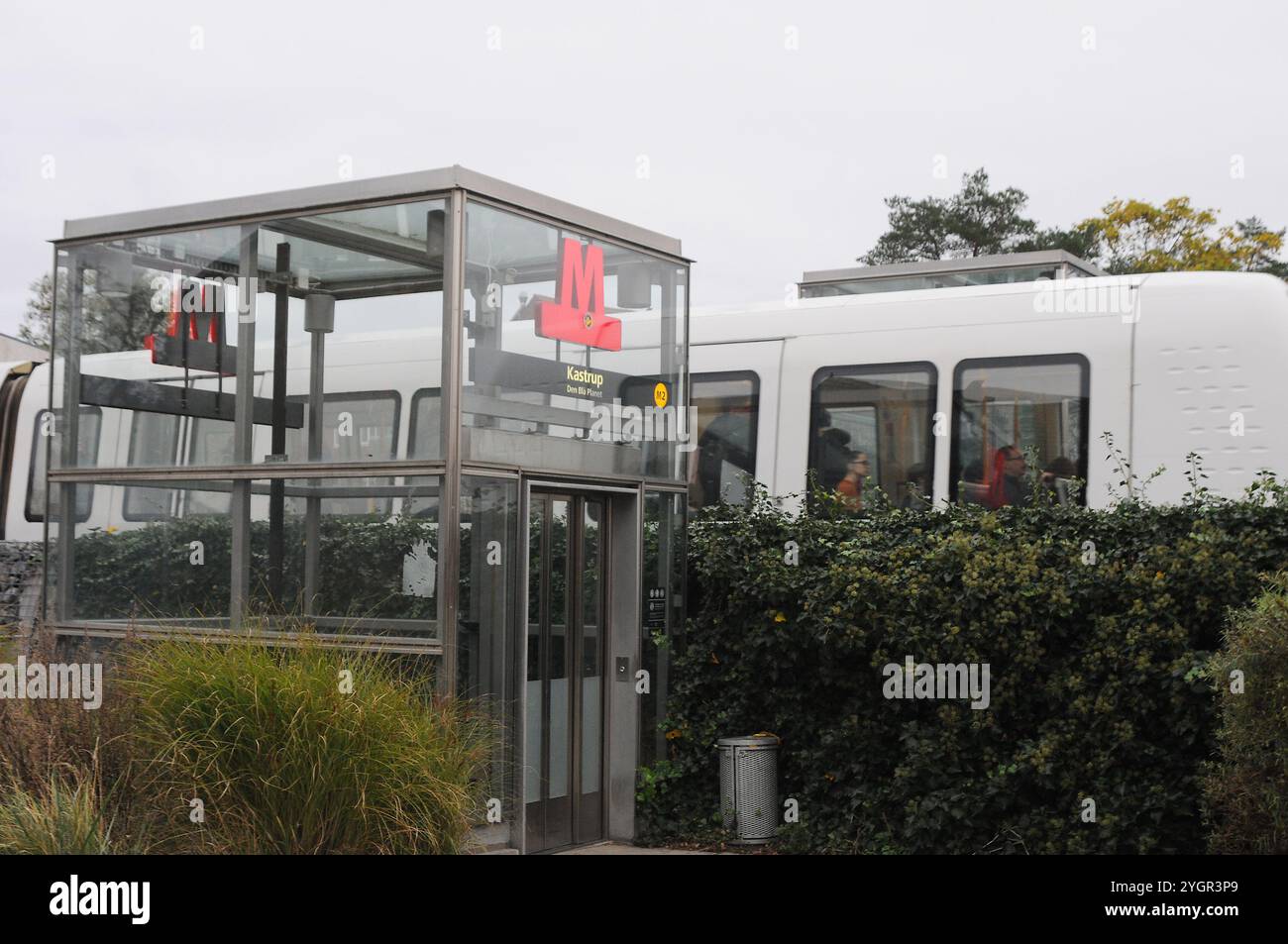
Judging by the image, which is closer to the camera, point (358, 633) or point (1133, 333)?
point (358, 633)

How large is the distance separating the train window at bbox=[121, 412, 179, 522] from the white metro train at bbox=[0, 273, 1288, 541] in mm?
13

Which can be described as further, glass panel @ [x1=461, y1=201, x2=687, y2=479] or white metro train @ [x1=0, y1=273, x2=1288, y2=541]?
white metro train @ [x1=0, y1=273, x2=1288, y2=541]

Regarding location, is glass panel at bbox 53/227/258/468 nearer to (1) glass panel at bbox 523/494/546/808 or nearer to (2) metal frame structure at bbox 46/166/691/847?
(2) metal frame structure at bbox 46/166/691/847

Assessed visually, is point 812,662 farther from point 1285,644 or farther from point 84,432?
point 84,432

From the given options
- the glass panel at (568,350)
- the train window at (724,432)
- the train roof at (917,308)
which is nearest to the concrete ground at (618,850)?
the glass panel at (568,350)

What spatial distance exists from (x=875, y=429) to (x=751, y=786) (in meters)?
3.35

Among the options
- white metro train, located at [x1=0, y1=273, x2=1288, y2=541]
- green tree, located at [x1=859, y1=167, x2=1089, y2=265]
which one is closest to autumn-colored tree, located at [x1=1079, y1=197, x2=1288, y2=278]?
green tree, located at [x1=859, y1=167, x2=1089, y2=265]

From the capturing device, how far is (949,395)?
1158cm

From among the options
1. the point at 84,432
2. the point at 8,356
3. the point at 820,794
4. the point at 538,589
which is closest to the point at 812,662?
the point at 820,794

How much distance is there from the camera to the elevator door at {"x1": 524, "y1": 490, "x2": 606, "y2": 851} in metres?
9.22

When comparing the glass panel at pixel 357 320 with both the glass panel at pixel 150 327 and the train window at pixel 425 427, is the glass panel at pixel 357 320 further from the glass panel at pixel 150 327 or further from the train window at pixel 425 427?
the glass panel at pixel 150 327

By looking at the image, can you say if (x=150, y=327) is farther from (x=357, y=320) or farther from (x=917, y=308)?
(x=917, y=308)
